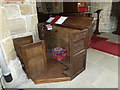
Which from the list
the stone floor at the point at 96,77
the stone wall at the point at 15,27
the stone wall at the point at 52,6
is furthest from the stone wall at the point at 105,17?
the stone wall at the point at 15,27

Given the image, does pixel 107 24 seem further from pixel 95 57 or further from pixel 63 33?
pixel 63 33

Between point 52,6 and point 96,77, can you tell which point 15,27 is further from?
point 52,6

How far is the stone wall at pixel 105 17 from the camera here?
4501 mm

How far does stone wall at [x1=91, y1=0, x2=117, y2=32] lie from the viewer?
4.50m

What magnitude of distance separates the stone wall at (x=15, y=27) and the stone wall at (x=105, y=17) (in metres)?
3.71

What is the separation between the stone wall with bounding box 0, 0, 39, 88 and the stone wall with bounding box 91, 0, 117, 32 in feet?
12.2

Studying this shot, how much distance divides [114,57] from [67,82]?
55.7 inches

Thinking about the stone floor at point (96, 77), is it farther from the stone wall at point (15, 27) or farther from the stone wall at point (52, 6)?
the stone wall at point (52, 6)

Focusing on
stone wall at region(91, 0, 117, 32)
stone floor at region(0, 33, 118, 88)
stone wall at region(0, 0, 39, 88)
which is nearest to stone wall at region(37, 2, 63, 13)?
stone wall at region(91, 0, 117, 32)

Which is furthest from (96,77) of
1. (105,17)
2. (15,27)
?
(105,17)

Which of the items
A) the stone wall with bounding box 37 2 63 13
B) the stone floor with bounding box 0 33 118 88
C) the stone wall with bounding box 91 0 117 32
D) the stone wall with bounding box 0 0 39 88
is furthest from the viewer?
the stone wall with bounding box 37 2 63 13

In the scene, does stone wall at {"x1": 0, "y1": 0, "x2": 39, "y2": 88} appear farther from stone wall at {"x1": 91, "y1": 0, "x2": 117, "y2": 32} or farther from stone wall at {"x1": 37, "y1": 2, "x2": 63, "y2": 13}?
stone wall at {"x1": 37, "y1": 2, "x2": 63, "y2": 13}

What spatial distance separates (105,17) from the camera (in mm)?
4652

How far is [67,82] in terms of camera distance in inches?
65.4
